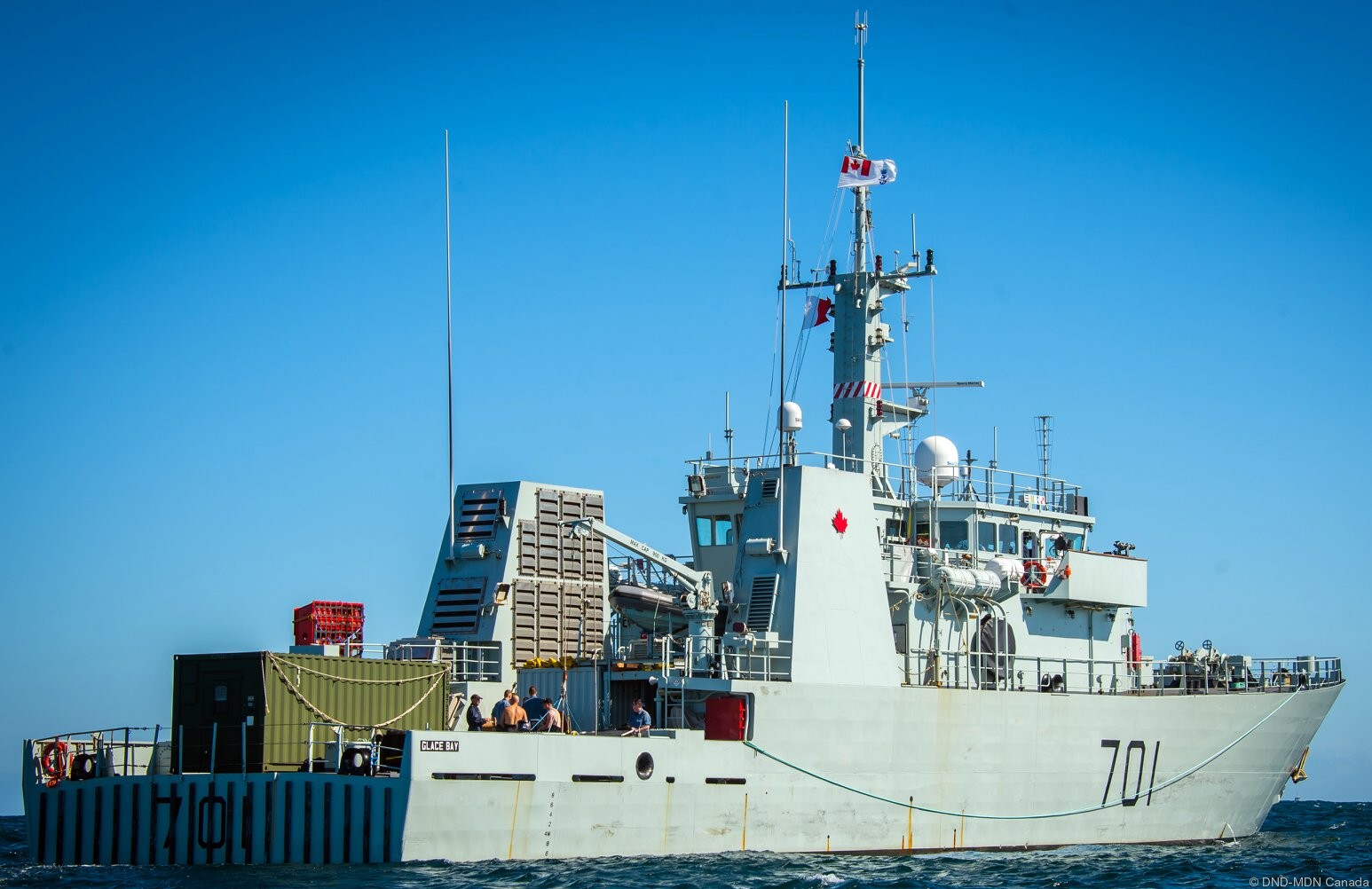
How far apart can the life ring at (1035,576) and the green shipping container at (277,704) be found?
11.8m

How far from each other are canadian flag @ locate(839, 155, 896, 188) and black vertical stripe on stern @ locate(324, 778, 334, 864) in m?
15.2

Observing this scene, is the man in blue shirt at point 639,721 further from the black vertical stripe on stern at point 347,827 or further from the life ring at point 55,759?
the life ring at point 55,759

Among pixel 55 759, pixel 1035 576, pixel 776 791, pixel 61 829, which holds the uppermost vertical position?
pixel 1035 576

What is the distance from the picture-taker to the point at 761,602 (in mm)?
24656

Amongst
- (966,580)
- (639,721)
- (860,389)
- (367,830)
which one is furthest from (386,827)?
(860,389)

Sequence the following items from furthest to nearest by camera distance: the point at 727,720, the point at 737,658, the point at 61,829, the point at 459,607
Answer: the point at 459,607
the point at 737,658
the point at 727,720
the point at 61,829

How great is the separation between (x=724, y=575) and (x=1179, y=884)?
9212 mm

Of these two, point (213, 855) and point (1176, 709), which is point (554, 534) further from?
point (1176, 709)

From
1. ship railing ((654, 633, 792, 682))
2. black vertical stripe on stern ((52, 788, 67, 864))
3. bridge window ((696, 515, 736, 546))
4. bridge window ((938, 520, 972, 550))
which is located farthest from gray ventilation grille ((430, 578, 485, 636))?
bridge window ((938, 520, 972, 550))

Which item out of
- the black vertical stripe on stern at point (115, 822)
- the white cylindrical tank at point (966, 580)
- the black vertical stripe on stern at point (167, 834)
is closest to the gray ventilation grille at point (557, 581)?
the white cylindrical tank at point (966, 580)

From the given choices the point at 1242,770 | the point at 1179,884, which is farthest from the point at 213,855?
the point at 1242,770

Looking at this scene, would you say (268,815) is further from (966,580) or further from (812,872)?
(966,580)

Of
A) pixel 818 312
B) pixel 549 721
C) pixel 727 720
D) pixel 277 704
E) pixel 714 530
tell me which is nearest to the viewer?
pixel 277 704

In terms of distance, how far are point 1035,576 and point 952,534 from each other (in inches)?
67.1
